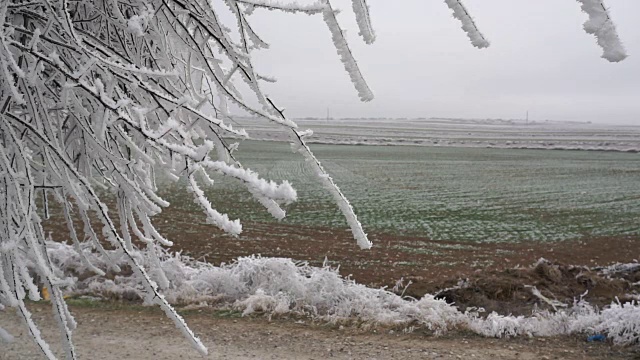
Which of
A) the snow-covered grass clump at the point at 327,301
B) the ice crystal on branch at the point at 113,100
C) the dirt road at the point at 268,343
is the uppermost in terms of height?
the ice crystal on branch at the point at 113,100

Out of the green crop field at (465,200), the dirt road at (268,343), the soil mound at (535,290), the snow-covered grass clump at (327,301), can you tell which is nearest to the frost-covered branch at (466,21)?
the dirt road at (268,343)

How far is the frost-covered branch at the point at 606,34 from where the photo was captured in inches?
50.4

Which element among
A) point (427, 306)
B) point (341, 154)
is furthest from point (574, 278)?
point (341, 154)

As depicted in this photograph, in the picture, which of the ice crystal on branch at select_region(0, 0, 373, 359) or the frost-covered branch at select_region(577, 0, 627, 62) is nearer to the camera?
the frost-covered branch at select_region(577, 0, 627, 62)

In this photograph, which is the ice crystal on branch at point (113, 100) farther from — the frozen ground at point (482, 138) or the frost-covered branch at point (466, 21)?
the frozen ground at point (482, 138)

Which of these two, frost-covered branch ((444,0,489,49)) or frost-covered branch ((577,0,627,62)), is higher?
frost-covered branch ((444,0,489,49))

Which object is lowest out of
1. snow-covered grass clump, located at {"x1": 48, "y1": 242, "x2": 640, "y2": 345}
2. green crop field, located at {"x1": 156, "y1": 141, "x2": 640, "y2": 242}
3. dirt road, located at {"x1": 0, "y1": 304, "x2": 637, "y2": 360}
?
green crop field, located at {"x1": 156, "y1": 141, "x2": 640, "y2": 242}

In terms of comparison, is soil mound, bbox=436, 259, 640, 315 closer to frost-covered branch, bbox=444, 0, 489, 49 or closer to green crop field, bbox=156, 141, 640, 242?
green crop field, bbox=156, 141, 640, 242

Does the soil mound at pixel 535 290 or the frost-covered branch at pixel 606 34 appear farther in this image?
the soil mound at pixel 535 290

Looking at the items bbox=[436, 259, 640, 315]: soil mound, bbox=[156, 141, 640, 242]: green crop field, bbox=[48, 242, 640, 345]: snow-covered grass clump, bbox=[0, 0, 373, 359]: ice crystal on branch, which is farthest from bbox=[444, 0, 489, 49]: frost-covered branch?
bbox=[156, 141, 640, 242]: green crop field

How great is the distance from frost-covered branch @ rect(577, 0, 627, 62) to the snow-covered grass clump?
18.4 ft

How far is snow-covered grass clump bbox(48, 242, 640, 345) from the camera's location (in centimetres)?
662

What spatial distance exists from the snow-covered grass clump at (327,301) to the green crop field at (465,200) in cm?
162

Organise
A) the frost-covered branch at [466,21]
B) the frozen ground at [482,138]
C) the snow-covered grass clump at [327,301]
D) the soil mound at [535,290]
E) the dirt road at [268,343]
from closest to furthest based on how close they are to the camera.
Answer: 1. the frost-covered branch at [466,21]
2. the dirt road at [268,343]
3. the snow-covered grass clump at [327,301]
4. the soil mound at [535,290]
5. the frozen ground at [482,138]
